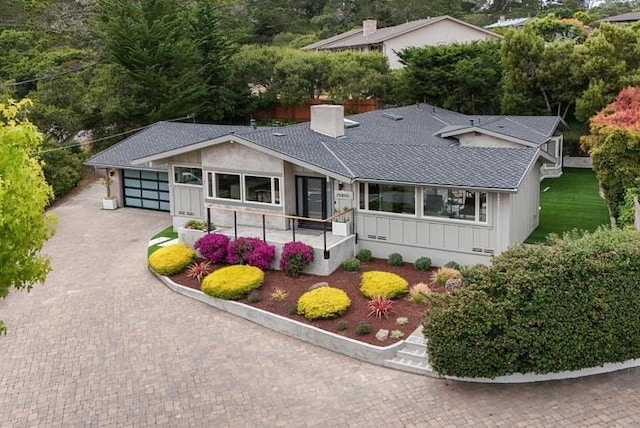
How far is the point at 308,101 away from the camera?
43500 mm

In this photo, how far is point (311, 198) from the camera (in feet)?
67.6

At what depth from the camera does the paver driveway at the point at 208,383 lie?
11570 millimetres

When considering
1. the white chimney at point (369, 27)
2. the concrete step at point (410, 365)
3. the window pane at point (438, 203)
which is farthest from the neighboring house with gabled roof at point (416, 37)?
the concrete step at point (410, 365)

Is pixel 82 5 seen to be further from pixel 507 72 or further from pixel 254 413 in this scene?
pixel 254 413

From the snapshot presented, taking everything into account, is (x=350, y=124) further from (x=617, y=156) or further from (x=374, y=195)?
(x=617, y=156)

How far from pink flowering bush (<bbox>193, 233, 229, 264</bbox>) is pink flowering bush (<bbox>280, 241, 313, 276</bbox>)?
211 cm

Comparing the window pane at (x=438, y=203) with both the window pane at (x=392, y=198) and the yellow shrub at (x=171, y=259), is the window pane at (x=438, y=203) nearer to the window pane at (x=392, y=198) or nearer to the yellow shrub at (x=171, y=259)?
A: the window pane at (x=392, y=198)

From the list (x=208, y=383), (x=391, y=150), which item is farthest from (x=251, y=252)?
(x=208, y=383)

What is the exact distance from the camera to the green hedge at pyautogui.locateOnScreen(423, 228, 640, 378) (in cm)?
1186

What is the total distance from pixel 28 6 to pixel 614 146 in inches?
1792

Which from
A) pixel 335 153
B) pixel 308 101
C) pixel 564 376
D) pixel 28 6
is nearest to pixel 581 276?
pixel 564 376

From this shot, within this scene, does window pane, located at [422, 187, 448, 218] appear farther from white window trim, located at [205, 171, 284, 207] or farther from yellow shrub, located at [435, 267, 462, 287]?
white window trim, located at [205, 171, 284, 207]

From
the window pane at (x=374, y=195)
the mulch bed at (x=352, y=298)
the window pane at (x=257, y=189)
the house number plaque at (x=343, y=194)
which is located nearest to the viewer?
the mulch bed at (x=352, y=298)

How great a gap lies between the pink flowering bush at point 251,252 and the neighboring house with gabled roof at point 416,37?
105 ft
